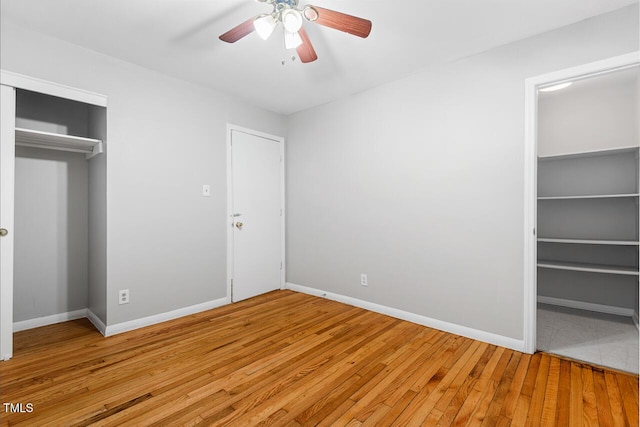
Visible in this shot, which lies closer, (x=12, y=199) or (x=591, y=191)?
(x=12, y=199)

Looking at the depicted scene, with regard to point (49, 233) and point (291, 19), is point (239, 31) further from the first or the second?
point (49, 233)

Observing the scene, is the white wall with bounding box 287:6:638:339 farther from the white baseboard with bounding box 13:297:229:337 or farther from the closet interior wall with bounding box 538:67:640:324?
the white baseboard with bounding box 13:297:229:337

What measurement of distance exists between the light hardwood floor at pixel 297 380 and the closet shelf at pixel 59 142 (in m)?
1.62

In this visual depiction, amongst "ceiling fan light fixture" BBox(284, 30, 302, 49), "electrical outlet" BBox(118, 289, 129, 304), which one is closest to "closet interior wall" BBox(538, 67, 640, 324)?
"ceiling fan light fixture" BBox(284, 30, 302, 49)

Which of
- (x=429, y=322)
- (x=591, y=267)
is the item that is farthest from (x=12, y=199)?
(x=591, y=267)

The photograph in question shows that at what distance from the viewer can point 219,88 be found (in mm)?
3291

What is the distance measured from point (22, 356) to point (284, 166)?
303 centimetres

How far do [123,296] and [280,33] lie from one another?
8.37 feet

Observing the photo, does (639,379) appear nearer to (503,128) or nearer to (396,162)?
(503,128)

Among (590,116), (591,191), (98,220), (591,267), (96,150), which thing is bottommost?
(591,267)

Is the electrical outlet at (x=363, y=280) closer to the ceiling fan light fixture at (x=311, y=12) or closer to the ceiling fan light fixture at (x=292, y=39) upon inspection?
the ceiling fan light fixture at (x=292, y=39)

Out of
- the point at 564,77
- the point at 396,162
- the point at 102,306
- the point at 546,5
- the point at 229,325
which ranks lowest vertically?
the point at 229,325

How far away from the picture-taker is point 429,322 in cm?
283

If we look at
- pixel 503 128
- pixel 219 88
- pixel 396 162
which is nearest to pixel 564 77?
pixel 503 128
